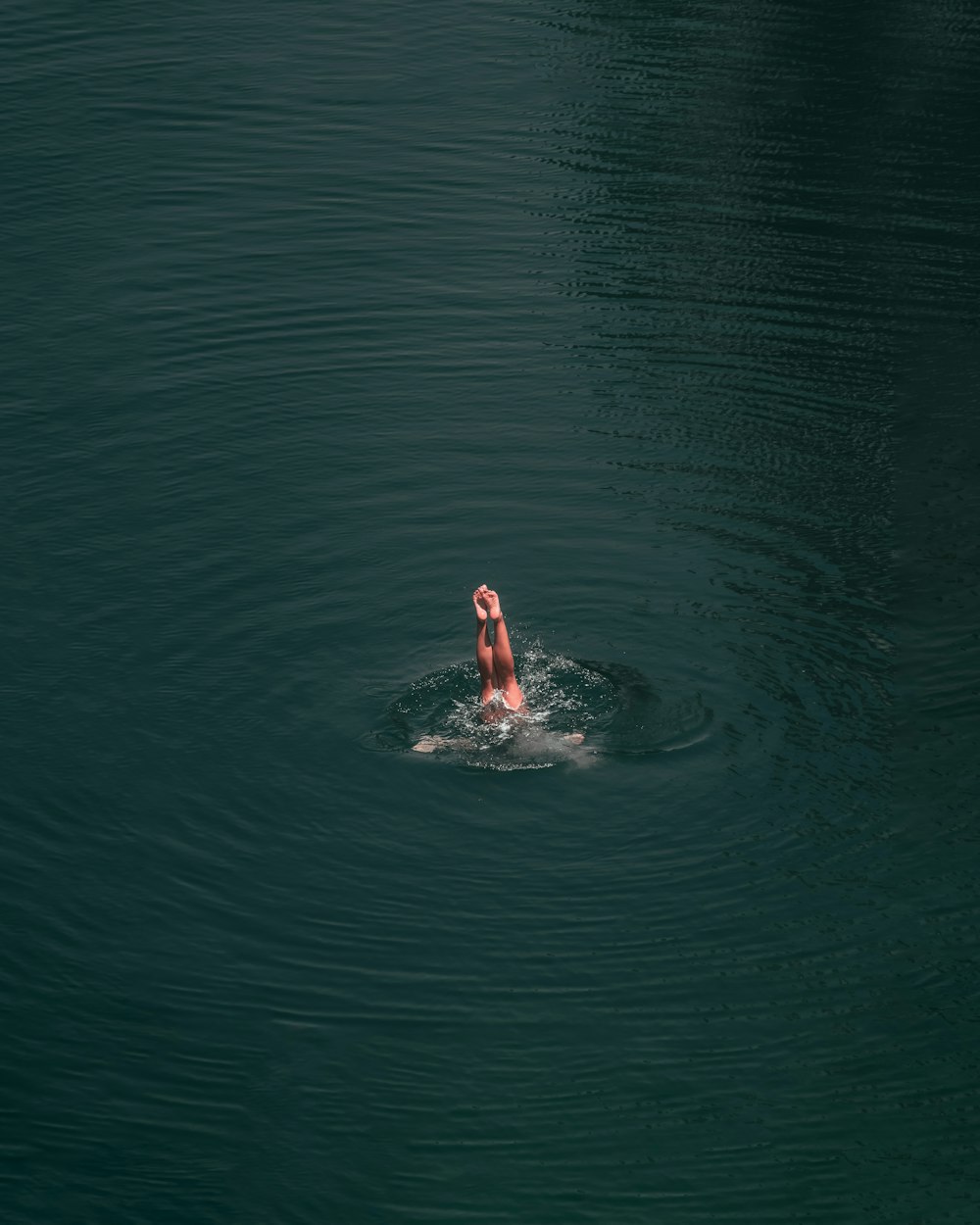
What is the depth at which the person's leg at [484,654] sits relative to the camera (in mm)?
15703

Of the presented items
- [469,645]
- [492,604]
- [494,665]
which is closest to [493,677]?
[494,665]

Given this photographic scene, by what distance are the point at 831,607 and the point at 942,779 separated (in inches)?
110

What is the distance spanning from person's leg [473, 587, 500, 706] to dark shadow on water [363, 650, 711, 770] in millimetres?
375

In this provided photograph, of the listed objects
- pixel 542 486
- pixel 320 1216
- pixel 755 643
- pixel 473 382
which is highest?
pixel 473 382

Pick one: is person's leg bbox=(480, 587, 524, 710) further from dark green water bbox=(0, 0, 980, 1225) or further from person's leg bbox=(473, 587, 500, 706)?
dark green water bbox=(0, 0, 980, 1225)

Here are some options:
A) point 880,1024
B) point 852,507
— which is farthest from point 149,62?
point 880,1024

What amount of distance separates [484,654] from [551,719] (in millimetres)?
1123

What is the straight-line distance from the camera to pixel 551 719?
1641 cm

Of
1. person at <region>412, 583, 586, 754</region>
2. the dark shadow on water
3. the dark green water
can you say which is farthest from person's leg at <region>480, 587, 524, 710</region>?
the dark green water

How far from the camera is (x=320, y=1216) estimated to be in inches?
464

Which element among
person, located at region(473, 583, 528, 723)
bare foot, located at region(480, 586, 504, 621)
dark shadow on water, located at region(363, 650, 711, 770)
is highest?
bare foot, located at region(480, 586, 504, 621)

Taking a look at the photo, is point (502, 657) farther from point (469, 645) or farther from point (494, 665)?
point (469, 645)

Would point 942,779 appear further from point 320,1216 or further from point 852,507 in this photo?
point 320,1216

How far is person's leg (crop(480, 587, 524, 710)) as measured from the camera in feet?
50.6
